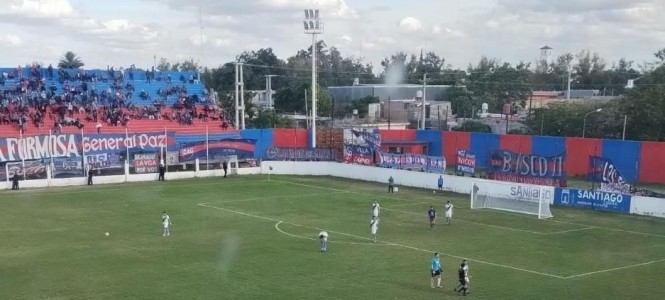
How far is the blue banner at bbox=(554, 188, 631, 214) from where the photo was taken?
142ft

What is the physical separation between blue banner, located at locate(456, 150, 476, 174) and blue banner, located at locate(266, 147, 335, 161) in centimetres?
1367

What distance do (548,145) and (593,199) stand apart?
591 inches

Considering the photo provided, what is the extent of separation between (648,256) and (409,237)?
1070 centimetres

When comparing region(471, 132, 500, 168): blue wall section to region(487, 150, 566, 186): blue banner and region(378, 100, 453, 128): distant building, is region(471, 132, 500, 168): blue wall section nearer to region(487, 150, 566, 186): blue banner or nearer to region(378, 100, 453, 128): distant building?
region(487, 150, 566, 186): blue banner

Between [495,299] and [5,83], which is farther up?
[5,83]

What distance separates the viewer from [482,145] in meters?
63.3

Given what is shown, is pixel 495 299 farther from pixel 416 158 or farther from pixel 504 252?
pixel 416 158

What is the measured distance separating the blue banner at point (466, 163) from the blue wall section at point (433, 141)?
12.1 metres

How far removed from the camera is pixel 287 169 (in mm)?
63156

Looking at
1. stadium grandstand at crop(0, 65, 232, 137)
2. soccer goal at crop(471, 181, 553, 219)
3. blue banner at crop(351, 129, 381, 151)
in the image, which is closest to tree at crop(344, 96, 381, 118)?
stadium grandstand at crop(0, 65, 232, 137)

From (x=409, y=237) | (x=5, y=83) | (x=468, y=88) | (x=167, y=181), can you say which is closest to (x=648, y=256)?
(x=409, y=237)

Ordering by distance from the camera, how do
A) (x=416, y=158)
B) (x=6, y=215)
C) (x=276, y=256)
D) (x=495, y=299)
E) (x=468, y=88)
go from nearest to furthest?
(x=495, y=299)
(x=276, y=256)
(x=6, y=215)
(x=416, y=158)
(x=468, y=88)

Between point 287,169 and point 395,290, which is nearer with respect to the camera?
point 395,290

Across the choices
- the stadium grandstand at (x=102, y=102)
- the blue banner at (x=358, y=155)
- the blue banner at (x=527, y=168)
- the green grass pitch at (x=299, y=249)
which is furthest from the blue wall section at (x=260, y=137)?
the blue banner at (x=527, y=168)
